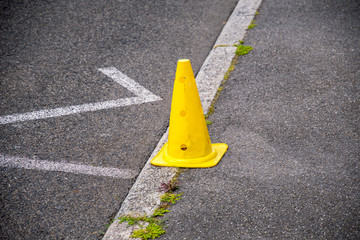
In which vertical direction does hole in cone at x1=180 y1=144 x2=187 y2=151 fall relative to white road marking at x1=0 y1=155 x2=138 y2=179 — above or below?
above

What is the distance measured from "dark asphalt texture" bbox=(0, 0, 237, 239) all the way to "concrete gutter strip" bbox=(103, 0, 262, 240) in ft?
0.32

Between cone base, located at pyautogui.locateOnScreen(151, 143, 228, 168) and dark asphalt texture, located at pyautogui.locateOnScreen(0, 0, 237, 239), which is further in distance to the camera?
cone base, located at pyautogui.locateOnScreen(151, 143, 228, 168)

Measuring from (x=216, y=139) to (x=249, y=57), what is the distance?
1.64 m

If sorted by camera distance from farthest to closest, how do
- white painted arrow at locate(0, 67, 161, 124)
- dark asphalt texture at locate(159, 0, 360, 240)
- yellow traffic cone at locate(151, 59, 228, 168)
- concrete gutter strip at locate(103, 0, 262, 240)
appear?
1. white painted arrow at locate(0, 67, 161, 124)
2. yellow traffic cone at locate(151, 59, 228, 168)
3. concrete gutter strip at locate(103, 0, 262, 240)
4. dark asphalt texture at locate(159, 0, 360, 240)

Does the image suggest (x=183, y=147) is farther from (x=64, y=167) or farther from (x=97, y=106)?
(x=97, y=106)

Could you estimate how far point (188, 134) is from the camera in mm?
2838

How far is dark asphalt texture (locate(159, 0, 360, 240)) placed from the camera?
2.28 m

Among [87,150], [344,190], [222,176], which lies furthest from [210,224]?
[87,150]

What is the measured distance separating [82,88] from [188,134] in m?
1.69

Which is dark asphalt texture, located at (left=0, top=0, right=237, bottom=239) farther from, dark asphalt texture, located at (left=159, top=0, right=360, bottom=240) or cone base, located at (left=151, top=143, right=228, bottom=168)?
dark asphalt texture, located at (left=159, top=0, right=360, bottom=240)

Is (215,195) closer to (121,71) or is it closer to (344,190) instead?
(344,190)

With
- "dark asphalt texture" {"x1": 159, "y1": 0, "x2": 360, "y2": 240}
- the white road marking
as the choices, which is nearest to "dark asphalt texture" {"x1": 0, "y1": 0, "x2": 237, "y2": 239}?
the white road marking

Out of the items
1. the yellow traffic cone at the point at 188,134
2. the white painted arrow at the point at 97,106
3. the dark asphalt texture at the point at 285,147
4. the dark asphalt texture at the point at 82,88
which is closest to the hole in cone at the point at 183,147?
the yellow traffic cone at the point at 188,134

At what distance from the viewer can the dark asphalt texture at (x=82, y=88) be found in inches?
100
